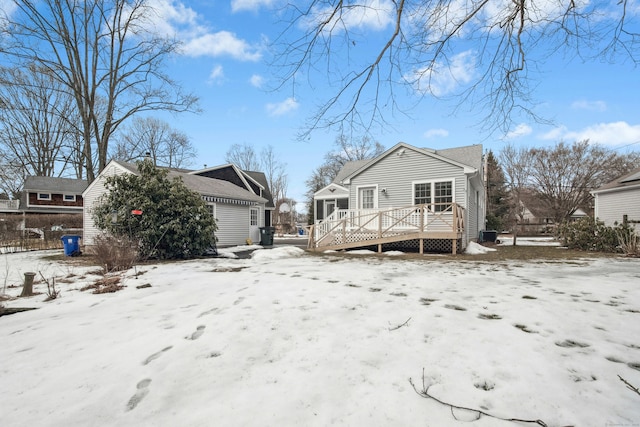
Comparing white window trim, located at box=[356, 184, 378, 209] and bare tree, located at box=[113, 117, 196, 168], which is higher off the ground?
bare tree, located at box=[113, 117, 196, 168]

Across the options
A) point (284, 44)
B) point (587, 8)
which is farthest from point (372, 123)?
point (587, 8)

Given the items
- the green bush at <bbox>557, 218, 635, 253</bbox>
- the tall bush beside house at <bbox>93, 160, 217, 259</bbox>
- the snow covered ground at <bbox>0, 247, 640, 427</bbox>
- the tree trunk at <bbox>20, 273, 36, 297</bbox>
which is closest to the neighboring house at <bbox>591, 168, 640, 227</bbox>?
the green bush at <bbox>557, 218, 635, 253</bbox>

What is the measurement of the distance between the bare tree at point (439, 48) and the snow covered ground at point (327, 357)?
8.52 ft

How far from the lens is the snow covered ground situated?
1659 mm

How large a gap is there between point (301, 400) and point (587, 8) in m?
5.46

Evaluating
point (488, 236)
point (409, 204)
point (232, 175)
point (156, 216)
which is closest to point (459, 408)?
point (156, 216)

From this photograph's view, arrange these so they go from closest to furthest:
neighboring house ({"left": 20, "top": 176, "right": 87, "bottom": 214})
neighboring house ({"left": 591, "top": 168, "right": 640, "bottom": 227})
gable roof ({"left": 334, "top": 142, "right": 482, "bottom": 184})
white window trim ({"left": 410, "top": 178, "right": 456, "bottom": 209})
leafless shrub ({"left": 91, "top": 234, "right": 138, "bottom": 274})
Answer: leafless shrub ({"left": 91, "top": 234, "right": 138, "bottom": 274}), gable roof ({"left": 334, "top": 142, "right": 482, "bottom": 184}), white window trim ({"left": 410, "top": 178, "right": 456, "bottom": 209}), neighboring house ({"left": 591, "top": 168, "right": 640, "bottom": 227}), neighboring house ({"left": 20, "top": 176, "right": 87, "bottom": 214})

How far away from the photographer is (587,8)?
12.2ft

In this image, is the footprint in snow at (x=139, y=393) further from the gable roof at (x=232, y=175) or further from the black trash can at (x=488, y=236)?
the gable roof at (x=232, y=175)

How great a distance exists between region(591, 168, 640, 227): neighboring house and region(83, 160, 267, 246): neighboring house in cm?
1653

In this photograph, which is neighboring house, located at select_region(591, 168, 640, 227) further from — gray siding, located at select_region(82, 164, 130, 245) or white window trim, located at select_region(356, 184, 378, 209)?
gray siding, located at select_region(82, 164, 130, 245)

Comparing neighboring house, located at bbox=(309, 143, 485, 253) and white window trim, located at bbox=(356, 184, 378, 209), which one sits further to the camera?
white window trim, located at bbox=(356, 184, 378, 209)

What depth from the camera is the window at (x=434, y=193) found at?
12.0 metres

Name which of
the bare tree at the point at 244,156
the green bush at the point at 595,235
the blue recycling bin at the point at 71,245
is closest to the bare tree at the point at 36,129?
the blue recycling bin at the point at 71,245
